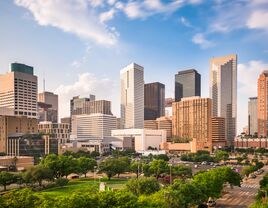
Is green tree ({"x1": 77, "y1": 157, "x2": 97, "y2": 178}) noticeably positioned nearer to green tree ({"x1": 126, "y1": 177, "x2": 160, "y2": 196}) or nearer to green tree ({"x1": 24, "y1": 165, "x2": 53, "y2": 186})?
green tree ({"x1": 24, "y1": 165, "x2": 53, "y2": 186})

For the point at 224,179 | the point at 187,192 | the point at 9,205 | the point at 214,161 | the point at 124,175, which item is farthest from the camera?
the point at 214,161

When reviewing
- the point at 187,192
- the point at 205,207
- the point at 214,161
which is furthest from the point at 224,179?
the point at 214,161

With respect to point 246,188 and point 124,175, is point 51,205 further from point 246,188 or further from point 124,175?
point 124,175

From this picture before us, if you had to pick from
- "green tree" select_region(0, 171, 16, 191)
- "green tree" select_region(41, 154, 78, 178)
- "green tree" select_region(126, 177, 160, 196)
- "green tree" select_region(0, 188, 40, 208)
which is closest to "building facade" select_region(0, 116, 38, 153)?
"green tree" select_region(41, 154, 78, 178)

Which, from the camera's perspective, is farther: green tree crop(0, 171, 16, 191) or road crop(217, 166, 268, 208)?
green tree crop(0, 171, 16, 191)

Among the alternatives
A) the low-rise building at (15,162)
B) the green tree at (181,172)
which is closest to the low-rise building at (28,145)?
the low-rise building at (15,162)

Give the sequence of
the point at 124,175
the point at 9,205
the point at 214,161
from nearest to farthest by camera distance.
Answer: the point at 9,205 < the point at 124,175 < the point at 214,161
